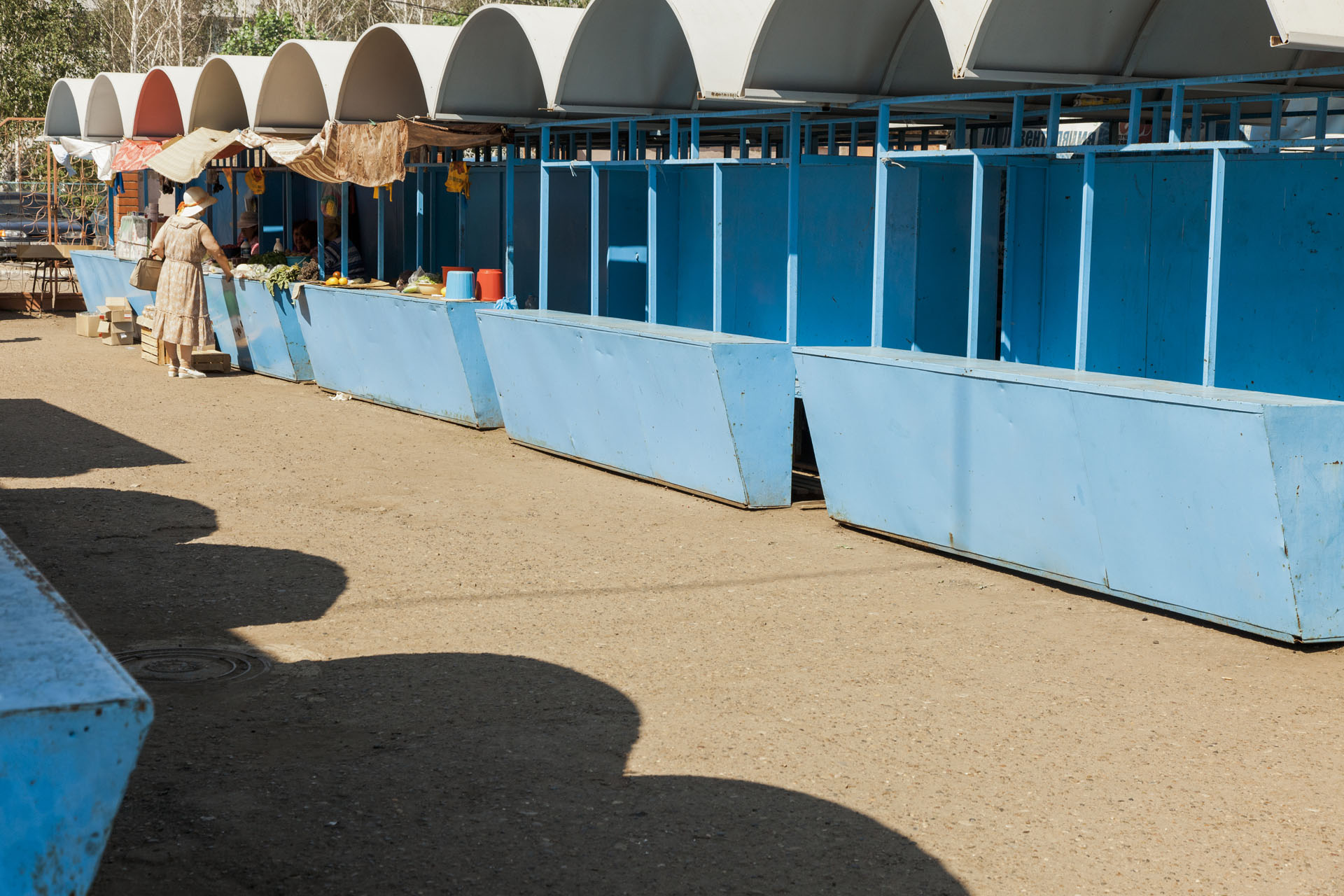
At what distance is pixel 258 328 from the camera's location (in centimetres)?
1592

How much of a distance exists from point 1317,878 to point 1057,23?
5113 mm

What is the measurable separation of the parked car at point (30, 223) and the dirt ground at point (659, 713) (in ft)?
64.6

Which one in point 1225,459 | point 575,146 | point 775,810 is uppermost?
point 575,146

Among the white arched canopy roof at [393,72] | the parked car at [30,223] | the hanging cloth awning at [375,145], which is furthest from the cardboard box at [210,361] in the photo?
the parked car at [30,223]

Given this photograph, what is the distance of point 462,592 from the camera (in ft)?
23.5

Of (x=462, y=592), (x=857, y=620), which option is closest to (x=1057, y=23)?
(x=857, y=620)

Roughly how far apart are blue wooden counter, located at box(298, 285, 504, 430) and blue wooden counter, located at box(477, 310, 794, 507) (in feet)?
2.16

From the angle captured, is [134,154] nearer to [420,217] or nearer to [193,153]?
[193,153]

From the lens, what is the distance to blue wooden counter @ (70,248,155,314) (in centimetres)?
1881

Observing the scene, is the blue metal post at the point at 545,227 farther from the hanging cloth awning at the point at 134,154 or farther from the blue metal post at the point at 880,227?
the hanging cloth awning at the point at 134,154

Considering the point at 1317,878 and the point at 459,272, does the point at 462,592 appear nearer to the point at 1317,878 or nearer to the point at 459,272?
the point at 1317,878

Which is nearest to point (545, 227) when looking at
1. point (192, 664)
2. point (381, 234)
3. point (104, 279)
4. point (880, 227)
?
point (381, 234)

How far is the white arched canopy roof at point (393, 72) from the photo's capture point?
13000mm

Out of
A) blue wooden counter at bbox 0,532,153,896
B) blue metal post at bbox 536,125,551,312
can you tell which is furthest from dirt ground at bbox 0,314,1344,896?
blue metal post at bbox 536,125,551,312
